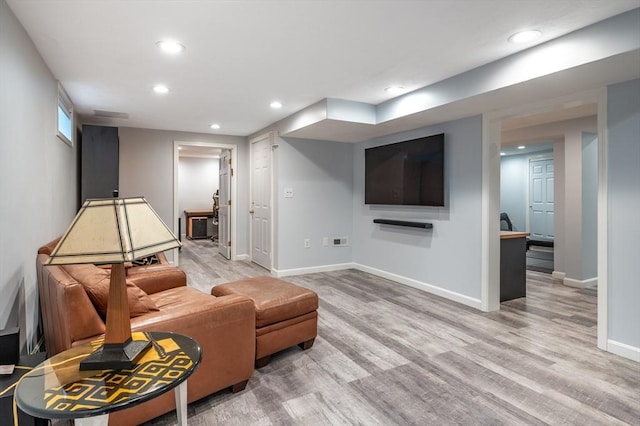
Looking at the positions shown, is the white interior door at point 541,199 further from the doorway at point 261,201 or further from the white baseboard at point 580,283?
the doorway at point 261,201

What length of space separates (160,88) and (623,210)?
4231 millimetres

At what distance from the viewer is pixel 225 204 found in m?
6.62

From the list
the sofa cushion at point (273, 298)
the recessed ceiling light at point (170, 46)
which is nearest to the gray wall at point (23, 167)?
the recessed ceiling light at point (170, 46)

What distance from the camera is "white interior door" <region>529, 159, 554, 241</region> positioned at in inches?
285

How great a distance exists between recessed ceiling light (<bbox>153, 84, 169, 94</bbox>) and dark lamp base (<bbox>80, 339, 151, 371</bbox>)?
2912mm

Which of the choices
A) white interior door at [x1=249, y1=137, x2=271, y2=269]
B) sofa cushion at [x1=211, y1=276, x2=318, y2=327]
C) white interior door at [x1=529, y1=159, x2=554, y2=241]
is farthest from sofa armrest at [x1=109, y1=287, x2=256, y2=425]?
white interior door at [x1=529, y1=159, x2=554, y2=241]

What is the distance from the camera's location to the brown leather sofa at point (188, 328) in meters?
1.55

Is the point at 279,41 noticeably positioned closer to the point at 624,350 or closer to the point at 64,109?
the point at 64,109

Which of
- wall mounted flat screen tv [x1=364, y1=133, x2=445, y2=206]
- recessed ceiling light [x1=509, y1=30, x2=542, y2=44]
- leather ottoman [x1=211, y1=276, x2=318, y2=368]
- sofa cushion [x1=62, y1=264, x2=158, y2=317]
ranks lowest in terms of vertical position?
leather ottoman [x1=211, y1=276, x2=318, y2=368]

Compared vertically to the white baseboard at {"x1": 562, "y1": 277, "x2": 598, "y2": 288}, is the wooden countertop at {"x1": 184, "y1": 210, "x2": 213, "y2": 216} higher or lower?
higher

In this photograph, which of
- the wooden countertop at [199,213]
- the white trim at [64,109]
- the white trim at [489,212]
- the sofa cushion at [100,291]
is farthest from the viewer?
the wooden countertop at [199,213]

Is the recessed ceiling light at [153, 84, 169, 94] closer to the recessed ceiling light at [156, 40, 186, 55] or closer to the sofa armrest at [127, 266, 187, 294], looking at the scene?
the recessed ceiling light at [156, 40, 186, 55]

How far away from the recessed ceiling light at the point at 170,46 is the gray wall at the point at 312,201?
100 inches

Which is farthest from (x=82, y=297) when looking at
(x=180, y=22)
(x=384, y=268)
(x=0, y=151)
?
(x=384, y=268)
